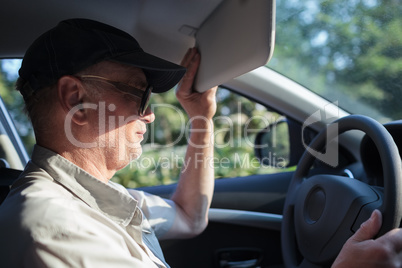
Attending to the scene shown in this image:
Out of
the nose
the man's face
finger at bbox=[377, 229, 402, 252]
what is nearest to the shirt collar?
the man's face

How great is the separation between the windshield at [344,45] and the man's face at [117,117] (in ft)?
6.54

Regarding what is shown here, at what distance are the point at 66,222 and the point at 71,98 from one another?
0.54 m

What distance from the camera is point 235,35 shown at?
191 centimetres

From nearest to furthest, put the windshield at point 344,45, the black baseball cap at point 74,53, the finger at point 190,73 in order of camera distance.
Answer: the black baseball cap at point 74,53 → the finger at point 190,73 → the windshield at point 344,45

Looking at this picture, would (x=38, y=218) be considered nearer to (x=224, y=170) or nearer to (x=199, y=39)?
(x=199, y=39)

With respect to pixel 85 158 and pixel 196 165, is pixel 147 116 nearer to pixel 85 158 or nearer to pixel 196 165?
pixel 85 158

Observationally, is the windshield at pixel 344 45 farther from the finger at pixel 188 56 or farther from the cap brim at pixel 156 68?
the cap brim at pixel 156 68

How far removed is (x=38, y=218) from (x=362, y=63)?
4139 mm

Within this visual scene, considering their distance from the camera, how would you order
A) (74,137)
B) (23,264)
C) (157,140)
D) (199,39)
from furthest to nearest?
(157,140), (199,39), (74,137), (23,264)

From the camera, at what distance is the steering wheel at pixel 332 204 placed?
63.2 inches

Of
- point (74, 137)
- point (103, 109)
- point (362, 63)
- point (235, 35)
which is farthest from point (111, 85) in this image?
point (362, 63)

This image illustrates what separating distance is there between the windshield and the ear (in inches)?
86.3

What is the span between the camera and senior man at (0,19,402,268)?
4.39ft

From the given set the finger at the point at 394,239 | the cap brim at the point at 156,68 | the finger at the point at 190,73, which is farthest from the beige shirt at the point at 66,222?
the finger at the point at 190,73
